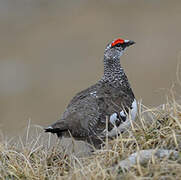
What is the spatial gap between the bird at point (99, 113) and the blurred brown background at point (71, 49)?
557cm

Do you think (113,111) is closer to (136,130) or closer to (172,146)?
(136,130)

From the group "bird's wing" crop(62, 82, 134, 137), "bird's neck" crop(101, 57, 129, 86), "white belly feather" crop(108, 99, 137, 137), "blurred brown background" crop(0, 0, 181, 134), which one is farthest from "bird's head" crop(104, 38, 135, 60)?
"blurred brown background" crop(0, 0, 181, 134)

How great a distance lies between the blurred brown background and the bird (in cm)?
557

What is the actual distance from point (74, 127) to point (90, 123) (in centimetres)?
21

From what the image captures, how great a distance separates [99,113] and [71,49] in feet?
43.5

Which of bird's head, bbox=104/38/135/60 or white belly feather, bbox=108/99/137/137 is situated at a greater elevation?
bird's head, bbox=104/38/135/60

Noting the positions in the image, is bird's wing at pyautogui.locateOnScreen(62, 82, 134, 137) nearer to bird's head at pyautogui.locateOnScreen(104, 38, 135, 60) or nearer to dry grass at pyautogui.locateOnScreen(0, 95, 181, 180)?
dry grass at pyautogui.locateOnScreen(0, 95, 181, 180)

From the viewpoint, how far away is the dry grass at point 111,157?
11.5 ft

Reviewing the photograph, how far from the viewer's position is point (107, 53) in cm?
636

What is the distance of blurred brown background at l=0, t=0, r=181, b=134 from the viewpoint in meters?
14.1

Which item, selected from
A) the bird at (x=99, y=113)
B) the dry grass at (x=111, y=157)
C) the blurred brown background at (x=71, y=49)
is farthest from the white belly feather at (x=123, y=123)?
the blurred brown background at (x=71, y=49)

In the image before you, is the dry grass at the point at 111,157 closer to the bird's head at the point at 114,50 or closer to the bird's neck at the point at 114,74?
the bird's neck at the point at 114,74

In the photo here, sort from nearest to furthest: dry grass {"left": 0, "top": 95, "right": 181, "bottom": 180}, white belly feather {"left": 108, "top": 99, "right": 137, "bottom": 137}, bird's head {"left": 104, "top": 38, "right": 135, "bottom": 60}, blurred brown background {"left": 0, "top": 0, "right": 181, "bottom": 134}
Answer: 1. dry grass {"left": 0, "top": 95, "right": 181, "bottom": 180}
2. white belly feather {"left": 108, "top": 99, "right": 137, "bottom": 137}
3. bird's head {"left": 104, "top": 38, "right": 135, "bottom": 60}
4. blurred brown background {"left": 0, "top": 0, "right": 181, "bottom": 134}

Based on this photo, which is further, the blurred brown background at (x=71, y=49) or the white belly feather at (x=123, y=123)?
the blurred brown background at (x=71, y=49)
